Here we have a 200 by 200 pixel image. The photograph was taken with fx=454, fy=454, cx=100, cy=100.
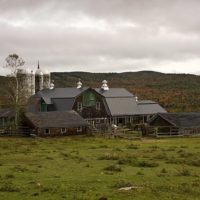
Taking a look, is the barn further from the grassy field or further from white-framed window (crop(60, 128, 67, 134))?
the grassy field

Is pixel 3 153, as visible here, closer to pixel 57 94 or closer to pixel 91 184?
pixel 91 184

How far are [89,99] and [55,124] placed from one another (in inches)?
620

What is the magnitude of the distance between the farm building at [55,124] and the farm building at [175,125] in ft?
30.4

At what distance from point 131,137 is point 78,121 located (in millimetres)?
8458

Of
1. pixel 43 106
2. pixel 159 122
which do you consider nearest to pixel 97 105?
pixel 43 106

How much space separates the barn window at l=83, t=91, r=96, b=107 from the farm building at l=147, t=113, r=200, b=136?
1297cm

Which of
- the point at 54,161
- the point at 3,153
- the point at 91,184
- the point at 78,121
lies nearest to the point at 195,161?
the point at 54,161

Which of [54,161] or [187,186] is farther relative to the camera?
[54,161]

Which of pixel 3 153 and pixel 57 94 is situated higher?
pixel 57 94

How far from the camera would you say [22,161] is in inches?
1104

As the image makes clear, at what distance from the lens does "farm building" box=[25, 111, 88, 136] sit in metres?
56.1

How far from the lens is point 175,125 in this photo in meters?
58.0

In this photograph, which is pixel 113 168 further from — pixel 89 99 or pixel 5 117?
pixel 5 117

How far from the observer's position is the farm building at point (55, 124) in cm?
5612
